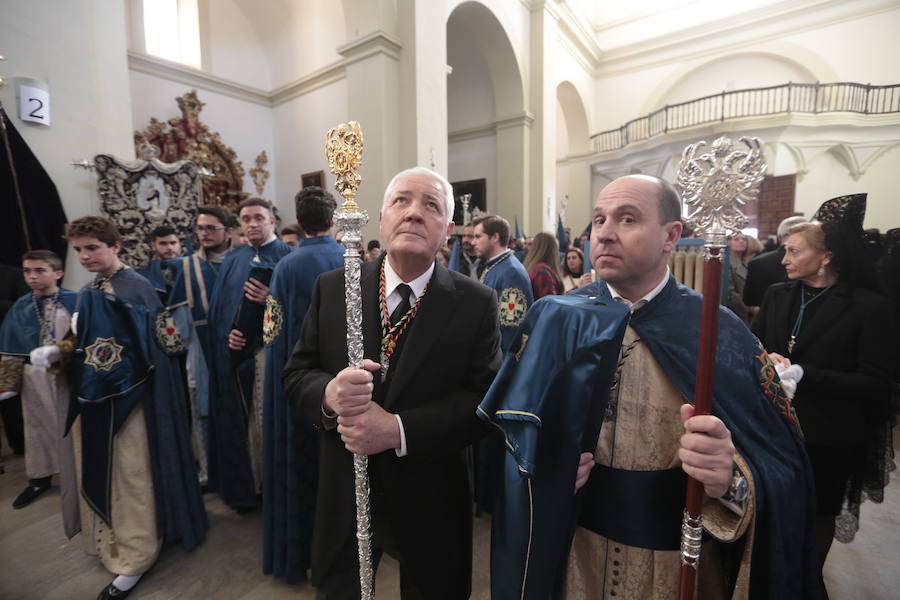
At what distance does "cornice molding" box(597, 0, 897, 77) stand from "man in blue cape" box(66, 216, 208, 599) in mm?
18215

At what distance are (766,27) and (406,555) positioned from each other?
63.6ft

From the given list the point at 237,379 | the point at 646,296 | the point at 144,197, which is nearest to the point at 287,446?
the point at 237,379

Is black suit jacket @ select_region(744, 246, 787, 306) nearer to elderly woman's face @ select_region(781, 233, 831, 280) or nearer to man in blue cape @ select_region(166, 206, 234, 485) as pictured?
elderly woman's face @ select_region(781, 233, 831, 280)

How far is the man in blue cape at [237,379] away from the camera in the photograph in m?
3.06

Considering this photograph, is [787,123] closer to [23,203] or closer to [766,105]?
[766,105]

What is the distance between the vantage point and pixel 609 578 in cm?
134

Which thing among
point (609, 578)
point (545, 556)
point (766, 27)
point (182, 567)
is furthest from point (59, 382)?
point (766, 27)

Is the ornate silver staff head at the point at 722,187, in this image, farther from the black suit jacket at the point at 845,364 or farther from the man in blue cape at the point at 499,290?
the man in blue cape at the point at 499,290

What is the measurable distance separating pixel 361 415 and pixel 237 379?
2100 mm

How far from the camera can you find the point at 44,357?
7.52 feet

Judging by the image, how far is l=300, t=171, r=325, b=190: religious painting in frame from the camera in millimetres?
8625

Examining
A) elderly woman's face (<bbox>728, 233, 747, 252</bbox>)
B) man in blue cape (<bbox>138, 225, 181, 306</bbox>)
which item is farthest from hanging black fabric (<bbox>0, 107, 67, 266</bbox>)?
elderly woman's face (<bbox>728, 233, 747, 252</bbox>)

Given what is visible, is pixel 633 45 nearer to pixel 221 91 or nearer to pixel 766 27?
pixel 766 27

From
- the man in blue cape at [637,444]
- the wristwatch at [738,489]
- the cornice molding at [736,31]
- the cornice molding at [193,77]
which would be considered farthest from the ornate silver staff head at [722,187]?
the cornice molding at [736,31]
